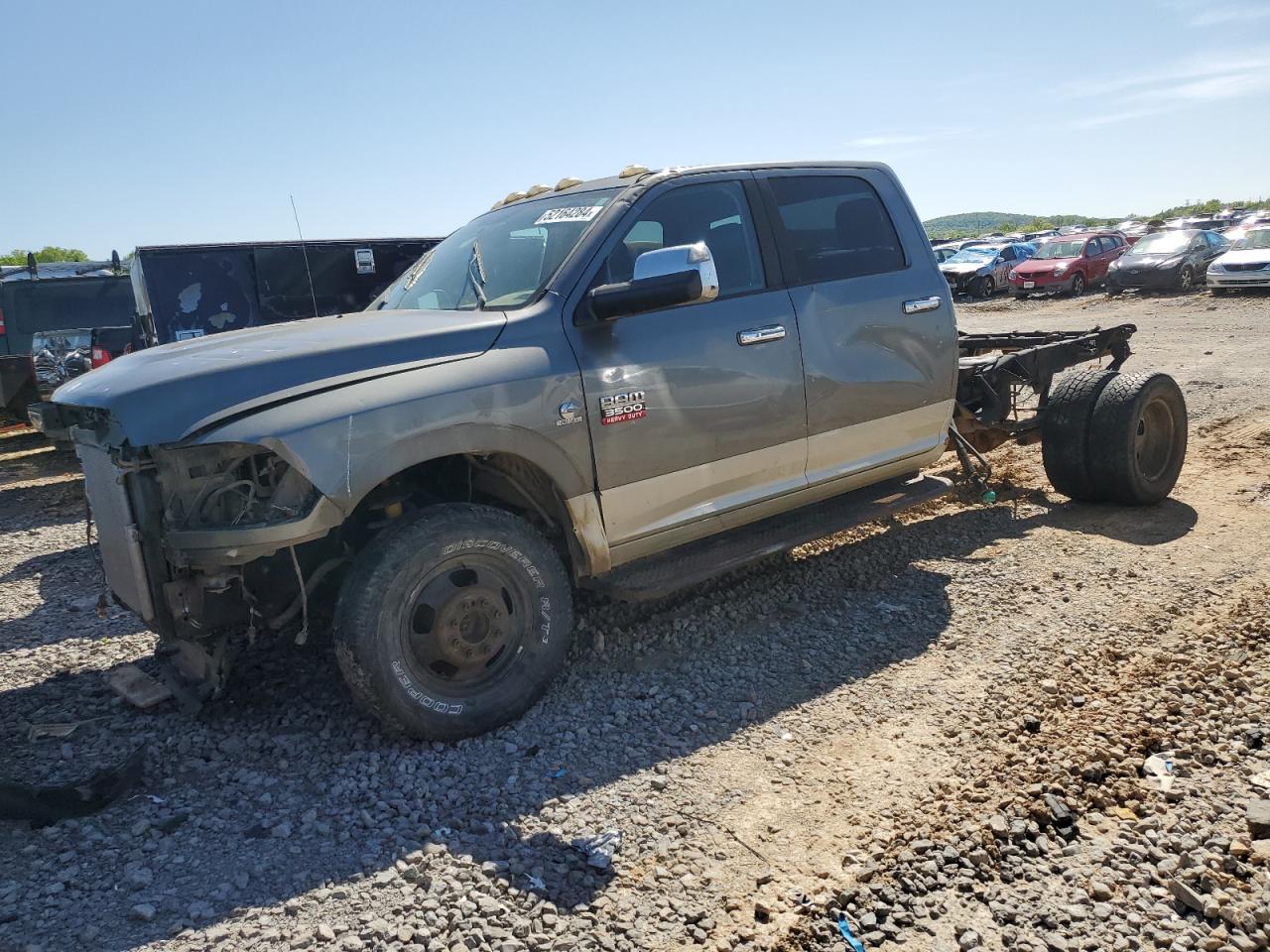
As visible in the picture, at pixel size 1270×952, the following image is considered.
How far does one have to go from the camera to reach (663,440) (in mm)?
4203

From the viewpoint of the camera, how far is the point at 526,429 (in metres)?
3.81

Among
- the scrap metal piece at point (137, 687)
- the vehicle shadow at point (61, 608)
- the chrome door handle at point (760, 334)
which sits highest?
the chrome door handle at point (760, 334)

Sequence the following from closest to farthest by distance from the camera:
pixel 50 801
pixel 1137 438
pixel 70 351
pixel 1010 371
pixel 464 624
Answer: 1. pixel 50 801
2. pixel 464 624
3. pixel 1137 438
4. pixel 1010 371
5. pixel 70 351

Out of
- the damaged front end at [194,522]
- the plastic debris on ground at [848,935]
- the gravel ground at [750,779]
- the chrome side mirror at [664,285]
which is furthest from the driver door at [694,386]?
the plastic debris on ground at [848,935]

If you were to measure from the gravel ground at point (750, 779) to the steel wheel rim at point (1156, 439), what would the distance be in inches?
39.7

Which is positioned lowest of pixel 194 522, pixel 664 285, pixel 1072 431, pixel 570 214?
pixel 1072 431

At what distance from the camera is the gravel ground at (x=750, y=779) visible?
2.80 m

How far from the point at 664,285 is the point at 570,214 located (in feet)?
2.90

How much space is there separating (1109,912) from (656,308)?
2.64m

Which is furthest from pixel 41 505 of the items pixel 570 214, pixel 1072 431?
pixel 1072 431

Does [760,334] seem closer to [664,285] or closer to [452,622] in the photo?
[664,285]

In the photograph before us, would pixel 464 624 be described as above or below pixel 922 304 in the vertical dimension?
below

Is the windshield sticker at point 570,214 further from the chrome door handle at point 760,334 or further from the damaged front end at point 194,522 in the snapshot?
the damaged front end at point 194,522

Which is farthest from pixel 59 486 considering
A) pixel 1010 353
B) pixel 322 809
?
pixel 1010 353
